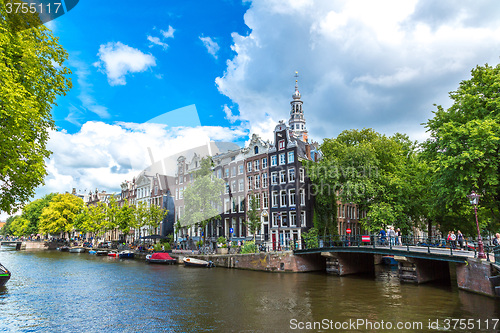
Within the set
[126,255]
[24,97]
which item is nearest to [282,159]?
[126,255]

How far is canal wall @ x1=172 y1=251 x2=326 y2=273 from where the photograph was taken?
4078cm

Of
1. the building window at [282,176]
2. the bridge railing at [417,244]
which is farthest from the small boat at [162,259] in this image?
the building window at [282,176]

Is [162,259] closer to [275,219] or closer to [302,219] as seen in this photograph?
[275,219]

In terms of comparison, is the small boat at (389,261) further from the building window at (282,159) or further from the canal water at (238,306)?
the building window at (282,159)

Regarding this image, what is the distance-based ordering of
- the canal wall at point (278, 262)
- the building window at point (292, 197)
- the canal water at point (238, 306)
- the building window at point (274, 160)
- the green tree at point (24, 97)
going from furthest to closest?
1. the building window at point (274, 160)
2. the building window at point (292, 197)
3. the canal wall at point (278, 262)
4. the canal water at point (238, 306)
5. the green tree at point (24, 97)

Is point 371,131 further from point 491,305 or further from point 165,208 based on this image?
point 165,208

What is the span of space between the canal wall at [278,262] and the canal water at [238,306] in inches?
265

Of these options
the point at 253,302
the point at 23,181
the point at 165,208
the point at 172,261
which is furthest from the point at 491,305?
A: the point at 165,208

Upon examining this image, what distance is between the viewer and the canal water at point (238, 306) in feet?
58.7

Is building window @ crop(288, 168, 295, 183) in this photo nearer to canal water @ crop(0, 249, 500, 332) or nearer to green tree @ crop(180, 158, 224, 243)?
green tree @ crop(180, 158, 224, 243)

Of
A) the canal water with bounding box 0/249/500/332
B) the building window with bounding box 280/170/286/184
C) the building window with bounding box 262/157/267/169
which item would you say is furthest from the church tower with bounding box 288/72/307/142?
the canal water with bounding box 0/249/500/332

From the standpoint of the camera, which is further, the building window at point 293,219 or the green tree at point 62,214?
the green tree at point 62,214

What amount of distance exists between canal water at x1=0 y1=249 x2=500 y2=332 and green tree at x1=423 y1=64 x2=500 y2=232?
26.0 feet

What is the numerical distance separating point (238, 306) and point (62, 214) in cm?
9664
